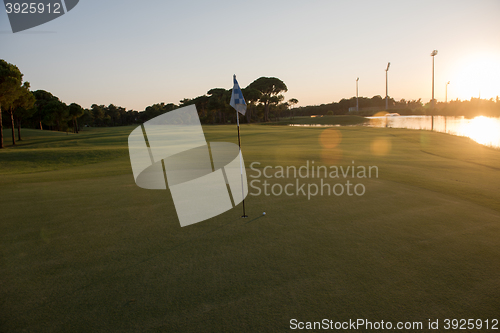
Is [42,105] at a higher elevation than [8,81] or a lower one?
higher

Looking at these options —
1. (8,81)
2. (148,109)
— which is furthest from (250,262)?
(148,109)

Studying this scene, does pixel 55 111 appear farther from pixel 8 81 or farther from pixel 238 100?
pixel 238 100

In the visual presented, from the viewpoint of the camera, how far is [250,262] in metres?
3.84

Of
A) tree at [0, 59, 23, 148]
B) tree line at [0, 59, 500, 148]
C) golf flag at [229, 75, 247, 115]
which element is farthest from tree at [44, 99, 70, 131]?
golf flag at [229, 75, 247, 115]

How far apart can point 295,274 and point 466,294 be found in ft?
5.97

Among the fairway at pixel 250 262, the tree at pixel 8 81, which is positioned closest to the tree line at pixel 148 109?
the tree at pixel 8 81

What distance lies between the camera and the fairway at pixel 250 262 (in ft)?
9.39

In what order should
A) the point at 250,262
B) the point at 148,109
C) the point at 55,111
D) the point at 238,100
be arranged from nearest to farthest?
the point at 250,262
the point at 238,100
the point at 55,111
the point at 148,109

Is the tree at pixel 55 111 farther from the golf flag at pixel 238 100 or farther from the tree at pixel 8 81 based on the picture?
the golf flag at pixel 238 100

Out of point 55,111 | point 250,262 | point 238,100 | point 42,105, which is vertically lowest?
point 250,262

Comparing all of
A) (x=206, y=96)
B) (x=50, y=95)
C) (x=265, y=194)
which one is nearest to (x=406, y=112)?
(x=206, y=96)

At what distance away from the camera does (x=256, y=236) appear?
15.4ft

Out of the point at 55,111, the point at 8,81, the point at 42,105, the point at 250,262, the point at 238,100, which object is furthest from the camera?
the point at 42,105

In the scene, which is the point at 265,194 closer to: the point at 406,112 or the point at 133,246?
the point at 133,246
